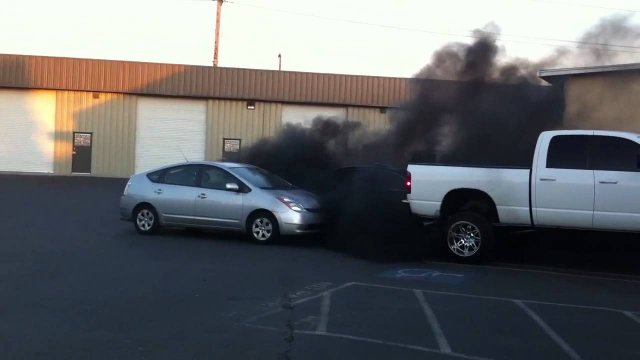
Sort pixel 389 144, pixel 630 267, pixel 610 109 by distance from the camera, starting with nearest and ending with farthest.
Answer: pixel 630 267 → pixel 610 109 → pixel 389 144

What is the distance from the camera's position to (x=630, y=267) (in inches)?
522

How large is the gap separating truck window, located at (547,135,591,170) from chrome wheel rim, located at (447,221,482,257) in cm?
164

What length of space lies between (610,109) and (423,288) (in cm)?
870

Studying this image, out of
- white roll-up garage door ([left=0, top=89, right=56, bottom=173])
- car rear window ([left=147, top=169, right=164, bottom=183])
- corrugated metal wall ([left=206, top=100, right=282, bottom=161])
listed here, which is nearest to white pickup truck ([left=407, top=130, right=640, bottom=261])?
car rear window ([left=147, top=169, right=164, bottom=183])

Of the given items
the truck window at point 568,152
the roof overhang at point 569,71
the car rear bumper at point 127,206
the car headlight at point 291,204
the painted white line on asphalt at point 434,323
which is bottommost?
the painted white line on asphalt at point 434,323

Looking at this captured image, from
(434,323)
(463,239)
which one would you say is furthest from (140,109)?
(434,323)

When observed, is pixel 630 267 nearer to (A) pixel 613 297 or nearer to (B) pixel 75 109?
(A) pixel 613 297

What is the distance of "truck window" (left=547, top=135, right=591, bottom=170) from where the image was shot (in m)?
12.1

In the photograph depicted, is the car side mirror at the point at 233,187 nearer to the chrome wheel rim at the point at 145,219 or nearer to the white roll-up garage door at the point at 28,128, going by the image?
the chrome wheel rim at the point at 145,219

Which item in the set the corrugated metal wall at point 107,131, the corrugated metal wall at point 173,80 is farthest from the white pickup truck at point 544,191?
the corrugated metal wall at point 107,131

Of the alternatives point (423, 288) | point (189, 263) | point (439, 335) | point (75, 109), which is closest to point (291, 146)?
point (189, 263)

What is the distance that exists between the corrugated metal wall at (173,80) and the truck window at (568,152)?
71.3ft

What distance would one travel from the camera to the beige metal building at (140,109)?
112 ft

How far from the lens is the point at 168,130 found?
34812 millimetres
